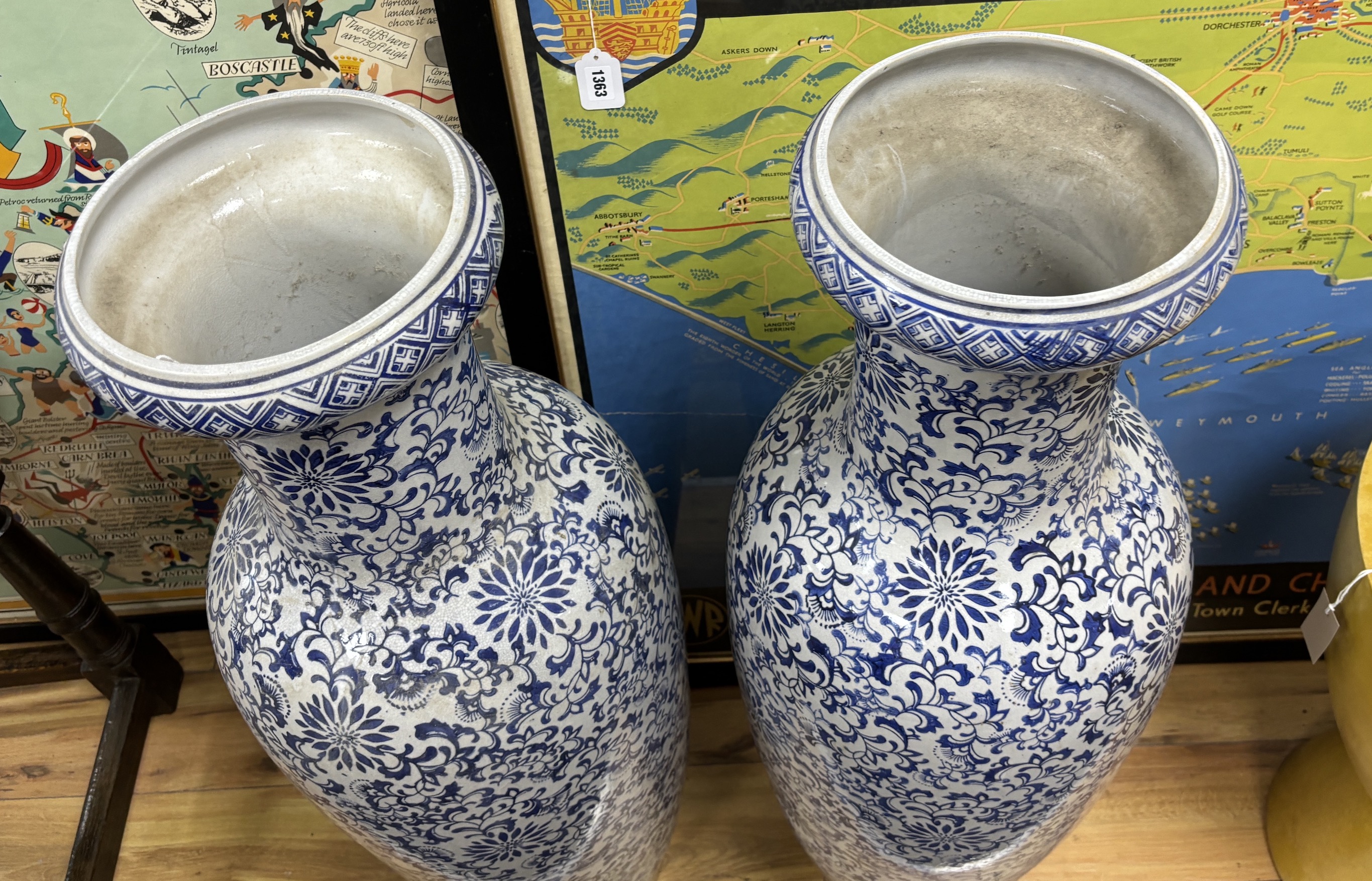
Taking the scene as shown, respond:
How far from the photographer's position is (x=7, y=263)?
3.71ft

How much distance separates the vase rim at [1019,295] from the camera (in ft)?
1.94

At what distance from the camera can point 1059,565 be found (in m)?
0.77

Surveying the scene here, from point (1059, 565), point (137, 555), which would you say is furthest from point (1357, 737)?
point (137, 555)

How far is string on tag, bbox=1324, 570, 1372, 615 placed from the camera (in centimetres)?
95

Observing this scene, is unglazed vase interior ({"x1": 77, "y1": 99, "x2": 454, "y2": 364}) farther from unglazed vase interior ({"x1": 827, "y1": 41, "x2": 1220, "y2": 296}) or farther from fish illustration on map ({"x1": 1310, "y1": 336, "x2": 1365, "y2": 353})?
fish illustration on map ({"x1": 1310, "y1": 336, "x2": 1365, "y2": 353})

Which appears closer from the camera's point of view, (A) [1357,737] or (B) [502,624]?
(B) [502,624]

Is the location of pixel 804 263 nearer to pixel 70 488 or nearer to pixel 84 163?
pixel 84 163

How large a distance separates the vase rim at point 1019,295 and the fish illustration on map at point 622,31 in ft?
Answer: 0.74

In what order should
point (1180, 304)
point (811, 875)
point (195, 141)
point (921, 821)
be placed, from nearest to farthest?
point (1180, 304)
point (195, 141)
point (921, 821)
point (811, 875)

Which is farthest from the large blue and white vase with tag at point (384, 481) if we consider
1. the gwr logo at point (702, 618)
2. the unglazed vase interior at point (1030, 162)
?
the gwr logo at point (702, 618)

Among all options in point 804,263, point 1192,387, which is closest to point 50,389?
point 804,263

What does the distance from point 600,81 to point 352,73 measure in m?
0.24

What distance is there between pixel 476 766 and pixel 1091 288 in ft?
1.98

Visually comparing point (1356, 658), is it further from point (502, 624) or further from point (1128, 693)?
point (502, 624)
